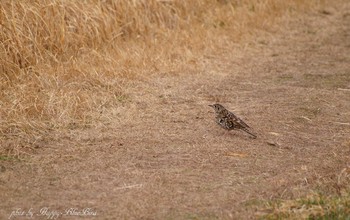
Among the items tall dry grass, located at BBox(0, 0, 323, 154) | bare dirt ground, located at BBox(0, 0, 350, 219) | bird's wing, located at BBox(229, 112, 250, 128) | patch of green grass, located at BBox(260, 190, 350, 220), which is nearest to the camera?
patch of green grass, located at BBox(260, 190, 350, 220)

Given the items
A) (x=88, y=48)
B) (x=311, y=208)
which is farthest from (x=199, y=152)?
(x=88, y=48)

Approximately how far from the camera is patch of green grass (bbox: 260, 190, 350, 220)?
16.5ft

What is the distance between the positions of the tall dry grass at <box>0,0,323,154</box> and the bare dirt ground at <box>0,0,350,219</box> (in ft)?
0.96

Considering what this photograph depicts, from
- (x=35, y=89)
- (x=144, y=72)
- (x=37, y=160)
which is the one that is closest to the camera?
(x=37, y=160)

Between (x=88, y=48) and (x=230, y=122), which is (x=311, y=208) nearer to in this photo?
(x=230, y=122)

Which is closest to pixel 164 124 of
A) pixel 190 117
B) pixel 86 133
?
pixel 190 117

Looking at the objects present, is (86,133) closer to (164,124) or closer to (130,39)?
(164,124)

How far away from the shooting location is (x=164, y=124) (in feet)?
24.0

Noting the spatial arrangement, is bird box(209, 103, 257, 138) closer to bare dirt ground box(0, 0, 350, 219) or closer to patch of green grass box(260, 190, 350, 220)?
bare dirt ground box(0, 0, 350, 219)

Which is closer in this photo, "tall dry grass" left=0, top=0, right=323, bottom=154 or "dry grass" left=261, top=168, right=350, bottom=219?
"dry grass" left=261, top=168, right=350, bottom=219

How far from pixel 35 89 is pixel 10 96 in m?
0.34

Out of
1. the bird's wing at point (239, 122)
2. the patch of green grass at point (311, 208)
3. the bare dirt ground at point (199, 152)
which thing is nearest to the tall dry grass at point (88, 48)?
the bare dirt ground at point (199, 152)

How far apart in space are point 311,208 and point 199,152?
167 centimetres

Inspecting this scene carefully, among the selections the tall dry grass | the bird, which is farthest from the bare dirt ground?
the tall dry grass
